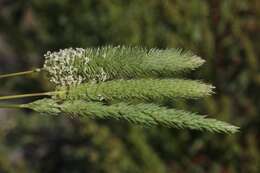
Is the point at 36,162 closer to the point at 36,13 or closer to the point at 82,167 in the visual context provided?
the point at 82,167

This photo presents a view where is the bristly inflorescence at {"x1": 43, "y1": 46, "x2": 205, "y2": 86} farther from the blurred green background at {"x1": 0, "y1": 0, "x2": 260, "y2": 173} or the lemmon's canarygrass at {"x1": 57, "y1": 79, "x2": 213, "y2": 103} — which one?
the blurred green background at {"x1": 0, "y1": 0, "x2": 260, "y2": 173}

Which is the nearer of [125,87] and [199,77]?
[125,87]

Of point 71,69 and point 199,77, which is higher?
point 71,69

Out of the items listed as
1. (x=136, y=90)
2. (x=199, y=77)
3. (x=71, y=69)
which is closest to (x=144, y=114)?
(x=136, y=90)

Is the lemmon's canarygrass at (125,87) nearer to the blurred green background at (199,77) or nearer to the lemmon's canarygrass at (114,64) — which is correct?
the lemmon's canarygrass at (114,64)

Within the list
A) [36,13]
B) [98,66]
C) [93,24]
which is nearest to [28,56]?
[36,13]

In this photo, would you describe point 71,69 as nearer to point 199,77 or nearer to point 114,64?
point 114,64

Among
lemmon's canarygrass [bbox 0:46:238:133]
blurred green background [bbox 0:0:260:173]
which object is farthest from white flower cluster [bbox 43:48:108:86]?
blurred green background [bbox 0:0:260:173]

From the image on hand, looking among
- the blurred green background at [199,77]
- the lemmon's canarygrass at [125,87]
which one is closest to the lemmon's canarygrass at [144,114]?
the lemmon's canarygrass at [125,87]
